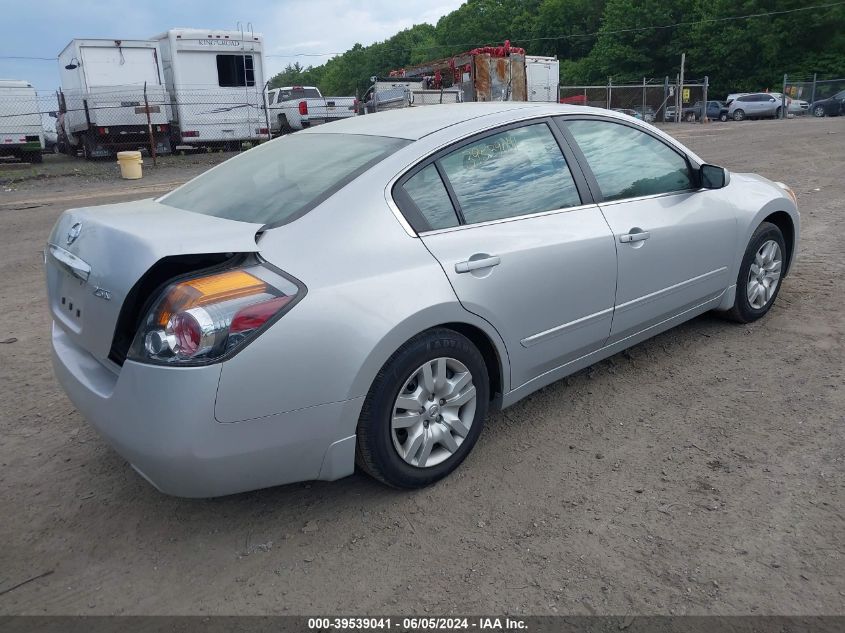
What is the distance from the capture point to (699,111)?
3553cm

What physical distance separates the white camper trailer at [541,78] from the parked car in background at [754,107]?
14428mm

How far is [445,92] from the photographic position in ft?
74.3

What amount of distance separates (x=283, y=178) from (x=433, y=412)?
1266mm

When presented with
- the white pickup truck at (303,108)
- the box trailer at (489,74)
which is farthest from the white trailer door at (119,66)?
the box trailer at (489,74)

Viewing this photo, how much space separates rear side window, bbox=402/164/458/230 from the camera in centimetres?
293

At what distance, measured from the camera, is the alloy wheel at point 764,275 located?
15.1ft

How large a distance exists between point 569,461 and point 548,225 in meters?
1.10

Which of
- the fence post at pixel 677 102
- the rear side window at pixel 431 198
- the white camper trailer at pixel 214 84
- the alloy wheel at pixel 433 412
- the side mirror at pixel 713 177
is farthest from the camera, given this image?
the fence post at pixel 677 102

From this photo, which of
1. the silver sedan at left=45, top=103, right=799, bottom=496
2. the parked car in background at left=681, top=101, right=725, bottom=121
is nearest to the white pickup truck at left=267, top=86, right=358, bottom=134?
the parked car in background at left=681, top=101, right=725, bottom=121

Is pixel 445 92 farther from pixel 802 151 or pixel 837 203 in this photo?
pixel 837 203

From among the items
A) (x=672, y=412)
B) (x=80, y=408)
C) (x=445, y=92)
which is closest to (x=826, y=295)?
(x=672, y=412)

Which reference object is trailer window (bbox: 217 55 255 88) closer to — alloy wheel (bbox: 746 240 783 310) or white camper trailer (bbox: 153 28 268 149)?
white camper trailer (bbox: 153 28 268 149)

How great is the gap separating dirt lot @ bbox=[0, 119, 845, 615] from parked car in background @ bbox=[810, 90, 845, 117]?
37.2 metres

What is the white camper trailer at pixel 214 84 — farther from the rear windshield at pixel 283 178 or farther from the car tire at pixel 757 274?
the car tire at pixel 757 274
